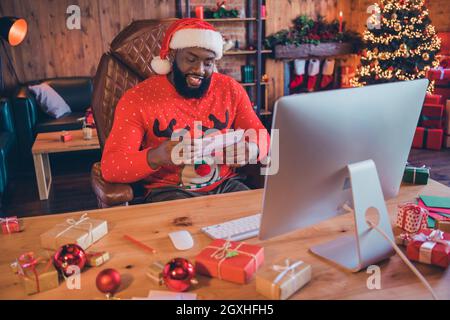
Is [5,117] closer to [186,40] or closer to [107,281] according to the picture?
[186,40]

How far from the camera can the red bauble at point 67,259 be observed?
0.99m

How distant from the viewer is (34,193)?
12.2ft

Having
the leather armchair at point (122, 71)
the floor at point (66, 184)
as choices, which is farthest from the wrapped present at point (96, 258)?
the floor at point (66, 184)

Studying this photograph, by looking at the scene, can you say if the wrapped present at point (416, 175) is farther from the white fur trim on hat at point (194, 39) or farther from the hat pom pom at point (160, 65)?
the hat pom pom at point (160, 65)

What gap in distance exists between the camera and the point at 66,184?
396cm

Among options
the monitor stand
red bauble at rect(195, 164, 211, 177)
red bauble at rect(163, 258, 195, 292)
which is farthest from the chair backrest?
the monitor stand

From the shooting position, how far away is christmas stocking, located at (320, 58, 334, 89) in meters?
5.97

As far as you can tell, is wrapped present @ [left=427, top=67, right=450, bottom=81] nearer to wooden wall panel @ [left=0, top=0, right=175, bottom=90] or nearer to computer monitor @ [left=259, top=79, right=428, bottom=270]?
wooden wall panel @ [left=0, top=0, right=175, bottom=90]

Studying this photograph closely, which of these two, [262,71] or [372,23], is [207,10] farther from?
[372,23]

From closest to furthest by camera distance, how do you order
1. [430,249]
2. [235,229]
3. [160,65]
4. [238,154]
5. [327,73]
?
[430,249] → [235,229] → [238,154] → [160,65] → [327,73]

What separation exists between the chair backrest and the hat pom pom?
0.16 metres

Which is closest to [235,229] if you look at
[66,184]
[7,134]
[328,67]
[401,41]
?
[66,184]

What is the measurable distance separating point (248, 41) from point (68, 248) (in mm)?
5191

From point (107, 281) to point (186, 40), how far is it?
3.78ft
